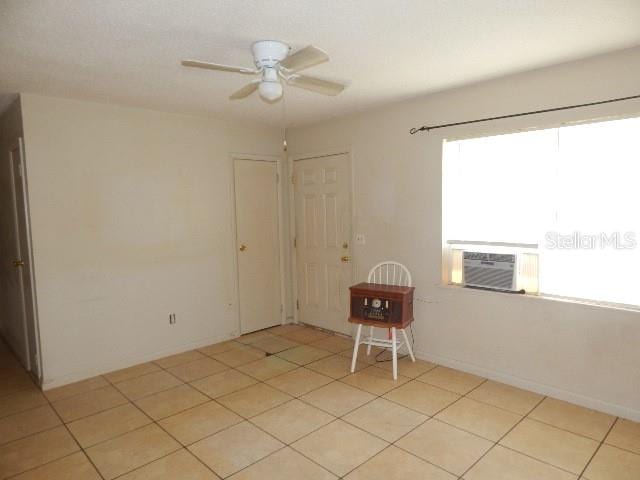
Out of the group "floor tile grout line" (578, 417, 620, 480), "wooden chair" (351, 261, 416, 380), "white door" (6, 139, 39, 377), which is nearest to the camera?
"floor tile grout line" (578, 417, 620, 480)

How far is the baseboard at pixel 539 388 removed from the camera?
273 cm

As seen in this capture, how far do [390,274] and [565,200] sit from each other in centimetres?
162

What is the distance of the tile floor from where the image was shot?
2.29m

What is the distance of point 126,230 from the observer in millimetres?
3746

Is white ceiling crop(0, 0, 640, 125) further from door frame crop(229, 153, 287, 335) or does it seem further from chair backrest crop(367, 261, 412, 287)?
chair backrest crop(367, 261, 412, 287)

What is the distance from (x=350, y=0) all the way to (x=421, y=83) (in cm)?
148

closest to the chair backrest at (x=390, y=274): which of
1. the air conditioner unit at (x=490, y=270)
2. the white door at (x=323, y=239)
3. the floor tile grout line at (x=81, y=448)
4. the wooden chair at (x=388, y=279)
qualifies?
the wooden chair at (x=388, y=279)

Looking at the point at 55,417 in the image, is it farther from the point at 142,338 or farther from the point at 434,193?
the point at 434,193

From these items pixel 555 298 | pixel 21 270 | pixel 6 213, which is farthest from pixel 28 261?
pixel 555 298

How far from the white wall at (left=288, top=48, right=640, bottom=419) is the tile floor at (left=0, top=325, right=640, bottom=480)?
23cm

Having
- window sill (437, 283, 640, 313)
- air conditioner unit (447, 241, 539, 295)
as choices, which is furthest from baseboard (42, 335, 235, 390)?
air conditioner unit (447, 241, 539, 295)

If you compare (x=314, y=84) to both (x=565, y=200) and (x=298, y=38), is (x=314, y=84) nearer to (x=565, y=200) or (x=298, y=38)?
(x=298, y=38)

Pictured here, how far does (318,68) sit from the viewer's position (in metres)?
2.76

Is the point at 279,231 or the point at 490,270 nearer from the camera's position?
the point at 490,270
